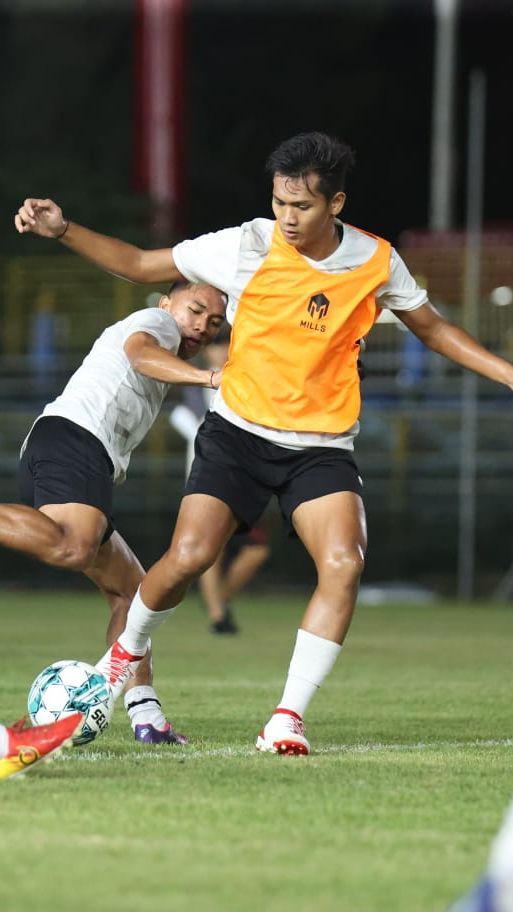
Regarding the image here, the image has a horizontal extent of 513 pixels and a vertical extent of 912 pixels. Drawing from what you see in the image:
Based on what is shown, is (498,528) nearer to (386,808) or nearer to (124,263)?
(124,263)

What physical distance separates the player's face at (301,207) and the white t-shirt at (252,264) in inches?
5.5

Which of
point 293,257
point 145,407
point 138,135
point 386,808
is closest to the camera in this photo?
point 386,808

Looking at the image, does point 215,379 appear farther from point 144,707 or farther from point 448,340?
point 144,707

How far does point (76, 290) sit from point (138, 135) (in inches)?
172

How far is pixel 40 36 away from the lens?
134 feet

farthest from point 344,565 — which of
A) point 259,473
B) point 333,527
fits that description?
point 259,473

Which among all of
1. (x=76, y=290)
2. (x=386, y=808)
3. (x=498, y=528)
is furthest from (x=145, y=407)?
(x=76, y=290)

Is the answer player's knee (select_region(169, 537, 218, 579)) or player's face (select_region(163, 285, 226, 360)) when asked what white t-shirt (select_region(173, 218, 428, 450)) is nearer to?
player's face (select_region(163, 285, 226, 360))

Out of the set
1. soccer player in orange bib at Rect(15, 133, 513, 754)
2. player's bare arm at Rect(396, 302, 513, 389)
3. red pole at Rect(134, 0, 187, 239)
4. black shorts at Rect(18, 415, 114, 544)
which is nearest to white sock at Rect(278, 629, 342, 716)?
soccer player in orange bib at Rect(15, 133, 513, 754)

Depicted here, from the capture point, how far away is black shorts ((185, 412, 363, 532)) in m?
7.05

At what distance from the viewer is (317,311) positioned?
6992 mm

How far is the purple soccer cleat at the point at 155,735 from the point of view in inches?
285

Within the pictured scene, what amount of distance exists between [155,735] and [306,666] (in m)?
0.74

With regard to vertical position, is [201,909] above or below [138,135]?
below
